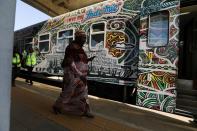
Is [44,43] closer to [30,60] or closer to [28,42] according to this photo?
[30,60]

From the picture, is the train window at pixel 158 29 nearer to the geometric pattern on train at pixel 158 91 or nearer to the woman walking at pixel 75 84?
the geometric pattern on train at pixel 158 91

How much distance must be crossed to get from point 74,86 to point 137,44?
2.56 m

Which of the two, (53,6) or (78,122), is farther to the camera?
(53,6)

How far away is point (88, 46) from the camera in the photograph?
475 inches

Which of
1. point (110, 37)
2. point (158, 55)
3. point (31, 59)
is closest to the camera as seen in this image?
point (158, 55)

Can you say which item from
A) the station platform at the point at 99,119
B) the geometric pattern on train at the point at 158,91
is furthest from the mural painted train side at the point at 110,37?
the station platform at the point at 99,119

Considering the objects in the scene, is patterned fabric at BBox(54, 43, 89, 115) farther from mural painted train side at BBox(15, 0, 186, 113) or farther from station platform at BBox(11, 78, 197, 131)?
mural painted train side at BBox(15, 0, 186, 113)

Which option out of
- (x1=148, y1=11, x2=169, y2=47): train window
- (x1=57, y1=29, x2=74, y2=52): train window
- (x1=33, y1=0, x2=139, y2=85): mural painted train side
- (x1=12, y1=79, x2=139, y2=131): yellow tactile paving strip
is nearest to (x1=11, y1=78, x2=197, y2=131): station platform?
(x1=12, y1=79, x2=139, y2=131): yellow tactile paving strip

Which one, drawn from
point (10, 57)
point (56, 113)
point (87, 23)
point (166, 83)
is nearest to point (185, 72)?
point (166, 83)

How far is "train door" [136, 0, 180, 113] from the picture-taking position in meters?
8.28

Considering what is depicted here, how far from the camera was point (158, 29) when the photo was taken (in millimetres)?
8930

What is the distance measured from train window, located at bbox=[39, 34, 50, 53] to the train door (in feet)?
23.6

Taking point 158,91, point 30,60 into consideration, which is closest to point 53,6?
point 30,60

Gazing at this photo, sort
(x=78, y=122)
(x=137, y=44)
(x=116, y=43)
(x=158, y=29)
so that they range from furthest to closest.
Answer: (x=116, y=43)
(x=137, y=44)
(x=158, y=29)
(x=78, y=122)
